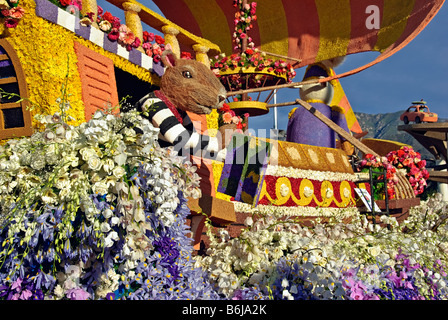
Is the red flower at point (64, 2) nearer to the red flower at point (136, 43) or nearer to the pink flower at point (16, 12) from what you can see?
the pink flower at point (16, 12)

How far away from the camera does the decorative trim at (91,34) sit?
12.2ft

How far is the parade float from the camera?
2.14m

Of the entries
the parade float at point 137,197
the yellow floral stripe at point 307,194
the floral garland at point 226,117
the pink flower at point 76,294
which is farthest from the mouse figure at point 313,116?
the pink flower at point 76,294

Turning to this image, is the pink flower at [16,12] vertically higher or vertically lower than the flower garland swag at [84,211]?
higher

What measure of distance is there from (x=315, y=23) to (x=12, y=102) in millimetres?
7800

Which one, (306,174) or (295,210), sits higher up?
(306,174)

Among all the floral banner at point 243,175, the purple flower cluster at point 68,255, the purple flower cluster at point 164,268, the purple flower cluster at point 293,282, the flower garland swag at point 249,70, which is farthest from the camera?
the flower garland swag at point 249,70

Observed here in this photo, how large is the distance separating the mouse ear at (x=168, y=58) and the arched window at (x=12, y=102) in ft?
5.28

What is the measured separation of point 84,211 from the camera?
6.93 ft

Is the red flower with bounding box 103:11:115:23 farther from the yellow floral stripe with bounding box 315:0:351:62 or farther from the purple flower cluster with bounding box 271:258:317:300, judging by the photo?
the yellow floral stripe with bounding box 315:0:351:62

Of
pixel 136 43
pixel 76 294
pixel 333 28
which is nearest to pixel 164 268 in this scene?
pixel 76 294

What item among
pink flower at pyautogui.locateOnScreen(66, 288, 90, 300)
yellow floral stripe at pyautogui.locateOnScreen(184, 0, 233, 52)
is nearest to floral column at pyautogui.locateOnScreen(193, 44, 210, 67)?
pink flower at pyautogui.locateOnScreen(66, 288, 90, 300)

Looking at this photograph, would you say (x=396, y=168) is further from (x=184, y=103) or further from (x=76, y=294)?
(x=76, y=294)

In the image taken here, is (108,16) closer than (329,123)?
Yes
